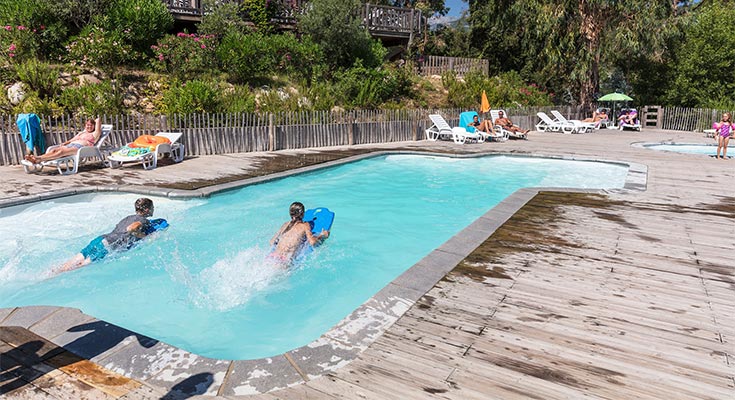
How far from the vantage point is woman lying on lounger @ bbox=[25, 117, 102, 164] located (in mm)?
9336

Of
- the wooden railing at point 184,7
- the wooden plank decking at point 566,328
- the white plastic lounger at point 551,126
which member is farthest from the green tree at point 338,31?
the wooden plank decking at point 566,328

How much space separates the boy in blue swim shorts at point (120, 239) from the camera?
5910 millimetres

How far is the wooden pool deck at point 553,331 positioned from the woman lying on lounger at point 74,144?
7.38 meters

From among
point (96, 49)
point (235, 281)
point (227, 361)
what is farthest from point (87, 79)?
point (227, 361)

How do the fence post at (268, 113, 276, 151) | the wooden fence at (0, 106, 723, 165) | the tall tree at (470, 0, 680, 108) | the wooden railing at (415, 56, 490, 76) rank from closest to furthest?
the wooden fence at (0, 106, 723, 165), the fence post at (268, 113, 276, 151), the tall tree at (470, 0, 680, 108), the wooden railing at (415, 56, 490, 76)

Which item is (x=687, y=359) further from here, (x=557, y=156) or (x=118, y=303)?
(x=557, y=156)

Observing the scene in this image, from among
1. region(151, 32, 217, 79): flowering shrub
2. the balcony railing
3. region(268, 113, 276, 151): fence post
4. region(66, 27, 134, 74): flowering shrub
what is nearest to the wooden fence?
region(268, 113, 276, 151): fence post

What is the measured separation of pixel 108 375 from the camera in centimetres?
278

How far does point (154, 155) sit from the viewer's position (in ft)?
34.7

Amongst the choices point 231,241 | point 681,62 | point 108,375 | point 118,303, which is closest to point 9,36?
point 231,241

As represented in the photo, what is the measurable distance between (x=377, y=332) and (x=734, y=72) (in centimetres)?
3200

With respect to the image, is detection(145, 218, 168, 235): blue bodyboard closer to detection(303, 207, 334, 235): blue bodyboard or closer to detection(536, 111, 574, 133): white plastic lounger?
detection(303, 207, 334, 235): blue bodyboard

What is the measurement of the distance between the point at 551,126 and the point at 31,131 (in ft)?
67.1

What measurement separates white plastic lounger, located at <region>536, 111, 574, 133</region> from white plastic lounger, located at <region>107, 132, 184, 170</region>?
56.8ft
